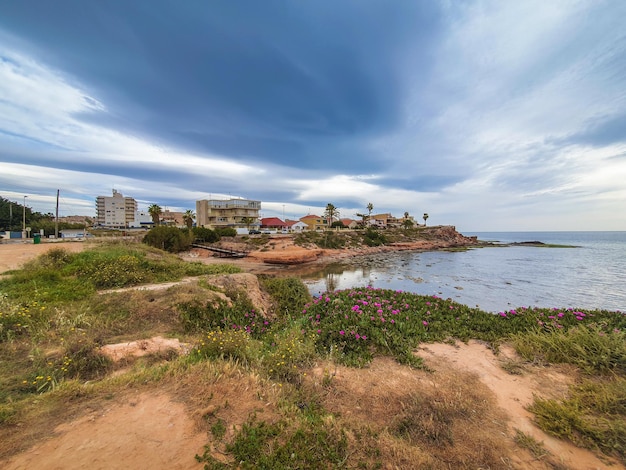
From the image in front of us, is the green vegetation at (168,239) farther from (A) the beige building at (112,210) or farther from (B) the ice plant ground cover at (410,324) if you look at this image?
(A) the beige building at (112,210)

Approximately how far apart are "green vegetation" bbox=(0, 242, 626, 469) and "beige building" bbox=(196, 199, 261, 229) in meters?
60.1

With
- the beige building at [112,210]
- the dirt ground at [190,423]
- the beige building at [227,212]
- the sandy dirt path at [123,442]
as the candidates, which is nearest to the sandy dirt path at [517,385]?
the dirt ground at [190,423]

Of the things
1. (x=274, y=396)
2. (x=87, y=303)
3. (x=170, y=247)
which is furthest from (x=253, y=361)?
(x=170, y=247)

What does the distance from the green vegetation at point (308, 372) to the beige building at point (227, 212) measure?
60.1 m

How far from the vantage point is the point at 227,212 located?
68.8 metres

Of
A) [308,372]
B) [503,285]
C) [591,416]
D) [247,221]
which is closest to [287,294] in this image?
[308,372]

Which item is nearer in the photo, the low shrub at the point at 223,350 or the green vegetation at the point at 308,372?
the green vegetation at the point at 308,372

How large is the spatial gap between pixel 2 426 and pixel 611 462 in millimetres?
6941

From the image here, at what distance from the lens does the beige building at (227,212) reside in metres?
67.8

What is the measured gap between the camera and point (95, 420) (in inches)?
122

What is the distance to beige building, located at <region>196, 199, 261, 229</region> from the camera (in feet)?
222

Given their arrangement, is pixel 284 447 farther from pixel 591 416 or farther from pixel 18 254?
pixel 18 254

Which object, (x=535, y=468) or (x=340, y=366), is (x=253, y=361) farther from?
(x=535, y=468)

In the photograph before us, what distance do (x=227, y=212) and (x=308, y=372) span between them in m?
68.7
